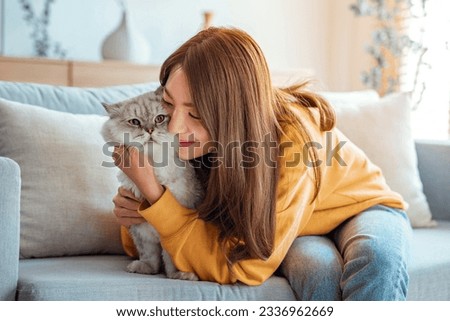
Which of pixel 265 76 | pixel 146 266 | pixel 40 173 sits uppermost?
pixel 265 76

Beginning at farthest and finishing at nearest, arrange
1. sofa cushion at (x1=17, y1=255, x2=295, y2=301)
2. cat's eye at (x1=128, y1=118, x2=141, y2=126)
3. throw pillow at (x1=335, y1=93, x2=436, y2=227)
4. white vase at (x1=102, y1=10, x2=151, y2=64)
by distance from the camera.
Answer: white vase at (x1=102, y1=10, x2=151, y2=64)
throw pillow at (x1=335, y1=93, x2=436, y2=227)
cat's eye at (x1=128, y1=118, x2=141, y2=126)
sofa cushion at (x1=17, y1=255, x2=295, y2=301)

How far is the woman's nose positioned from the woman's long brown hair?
0.15ft

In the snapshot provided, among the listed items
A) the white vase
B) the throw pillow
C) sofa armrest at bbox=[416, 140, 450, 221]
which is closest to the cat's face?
the throw pillow

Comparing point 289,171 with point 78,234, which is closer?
point 289,171

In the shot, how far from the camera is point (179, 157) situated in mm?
1482

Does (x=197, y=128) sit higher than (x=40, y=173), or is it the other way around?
(x=197, y=128)

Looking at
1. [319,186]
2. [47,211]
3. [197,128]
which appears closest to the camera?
[197,128]

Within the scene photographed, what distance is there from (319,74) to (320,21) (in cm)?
30

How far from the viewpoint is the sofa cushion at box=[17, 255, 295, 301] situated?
1.36 metres

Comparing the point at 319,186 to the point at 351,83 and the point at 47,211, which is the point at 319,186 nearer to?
the point at 47,211

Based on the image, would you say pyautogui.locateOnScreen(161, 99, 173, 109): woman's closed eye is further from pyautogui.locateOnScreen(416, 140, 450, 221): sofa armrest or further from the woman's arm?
pyautogui.locateOnScreen(416, 140, 450, 221): sofa armrest

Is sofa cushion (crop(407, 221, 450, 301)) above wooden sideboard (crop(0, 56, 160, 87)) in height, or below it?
below

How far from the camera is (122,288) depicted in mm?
1393

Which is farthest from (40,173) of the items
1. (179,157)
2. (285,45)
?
(285,45)
